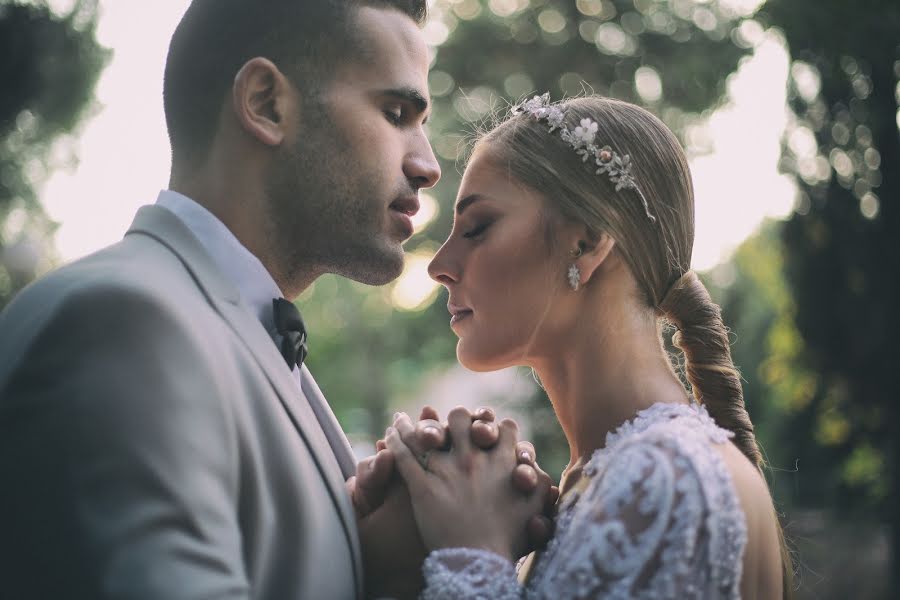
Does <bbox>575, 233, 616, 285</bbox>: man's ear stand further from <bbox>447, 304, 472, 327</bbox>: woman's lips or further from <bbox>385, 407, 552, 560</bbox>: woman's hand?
<bbox>385, 407, 552, 560</bbox>: woman's hand

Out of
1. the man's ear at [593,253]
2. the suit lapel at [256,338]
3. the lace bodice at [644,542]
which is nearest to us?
the lace bodice at [644,542]

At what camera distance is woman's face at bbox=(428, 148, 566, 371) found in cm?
294


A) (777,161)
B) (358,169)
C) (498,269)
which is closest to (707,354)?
(498,269)

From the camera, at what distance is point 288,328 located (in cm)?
262

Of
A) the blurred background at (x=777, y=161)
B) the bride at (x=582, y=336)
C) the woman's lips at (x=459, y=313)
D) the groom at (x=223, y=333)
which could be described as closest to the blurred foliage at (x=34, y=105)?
the blurred background at (x=777, y=161)

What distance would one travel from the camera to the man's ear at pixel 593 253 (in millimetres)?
2896

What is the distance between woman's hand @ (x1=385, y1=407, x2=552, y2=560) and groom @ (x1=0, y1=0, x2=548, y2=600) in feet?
0.82

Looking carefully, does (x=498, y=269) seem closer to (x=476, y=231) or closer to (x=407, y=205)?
(x=476, y=231)

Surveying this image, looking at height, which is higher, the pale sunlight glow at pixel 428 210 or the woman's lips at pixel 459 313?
the pale sunlight glow at pixel 428 210

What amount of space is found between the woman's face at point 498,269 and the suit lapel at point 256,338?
32.5 inches

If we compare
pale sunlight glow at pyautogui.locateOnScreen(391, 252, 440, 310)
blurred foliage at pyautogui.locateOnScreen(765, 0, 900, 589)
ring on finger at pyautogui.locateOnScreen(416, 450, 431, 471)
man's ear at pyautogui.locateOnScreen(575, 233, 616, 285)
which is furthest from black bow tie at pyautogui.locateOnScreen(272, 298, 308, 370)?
blurred foliage at pyautogui.locateOnScreen(765, 0, 900, 589)

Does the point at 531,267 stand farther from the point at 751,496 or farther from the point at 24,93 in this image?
the point at 24,93

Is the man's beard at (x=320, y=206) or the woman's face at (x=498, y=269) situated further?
the woman's face at (x=498, y=269)

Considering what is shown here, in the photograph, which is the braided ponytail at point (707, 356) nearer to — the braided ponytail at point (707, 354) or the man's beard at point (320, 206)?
the braided ponytail at point (707, 354)
